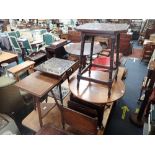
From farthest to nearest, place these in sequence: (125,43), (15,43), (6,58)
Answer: (125,43) < (15,43) < (6,58)

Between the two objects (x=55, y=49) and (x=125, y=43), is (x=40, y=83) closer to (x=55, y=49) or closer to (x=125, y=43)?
(x=55, y=49)

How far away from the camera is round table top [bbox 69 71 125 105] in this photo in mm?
1241

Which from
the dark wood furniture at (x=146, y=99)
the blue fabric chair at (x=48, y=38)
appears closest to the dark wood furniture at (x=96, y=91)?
the dark wood furniture at (x=146, y=99)

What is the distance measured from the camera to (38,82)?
136 cm

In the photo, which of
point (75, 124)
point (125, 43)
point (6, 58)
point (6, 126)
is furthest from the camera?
point (125, 43)

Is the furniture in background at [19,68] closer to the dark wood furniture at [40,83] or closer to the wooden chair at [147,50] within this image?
the dark wood furniture at [40,83]

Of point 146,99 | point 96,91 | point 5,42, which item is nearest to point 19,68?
point 96,91

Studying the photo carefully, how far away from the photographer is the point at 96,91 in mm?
1336

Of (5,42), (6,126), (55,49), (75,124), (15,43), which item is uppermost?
(55,49)

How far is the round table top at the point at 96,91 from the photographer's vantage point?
1.24 metres

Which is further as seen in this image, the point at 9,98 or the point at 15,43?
the point at 15,43

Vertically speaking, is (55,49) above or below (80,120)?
above

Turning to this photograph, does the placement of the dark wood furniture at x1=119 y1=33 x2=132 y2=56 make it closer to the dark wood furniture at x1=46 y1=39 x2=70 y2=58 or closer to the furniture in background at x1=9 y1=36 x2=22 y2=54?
the dark wood furniture at x1=46 y1=39 x2=70 y2=58
